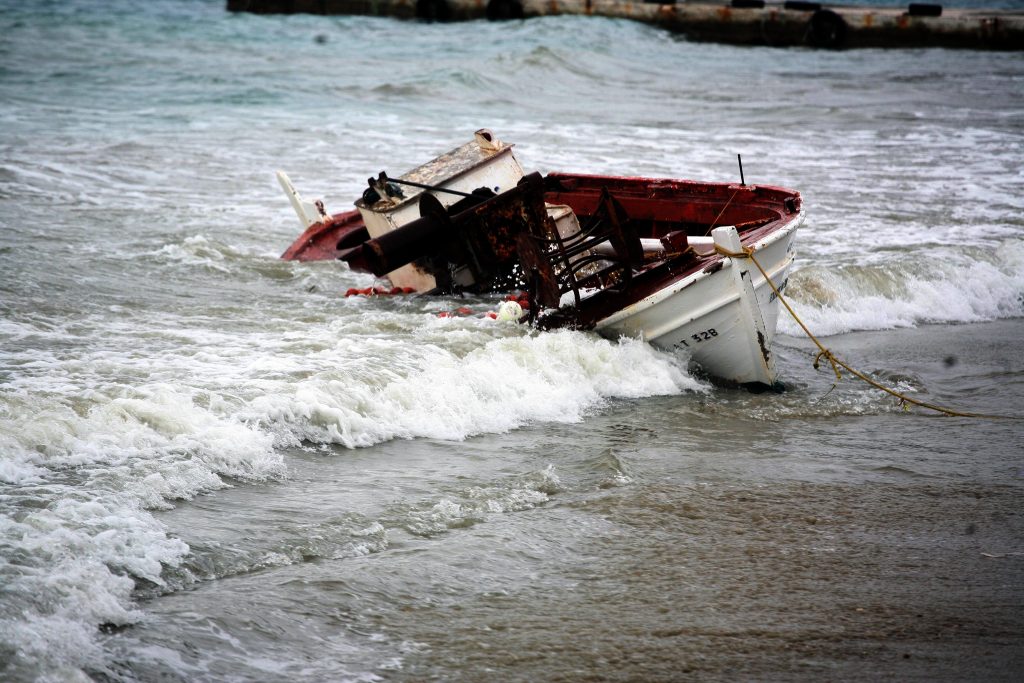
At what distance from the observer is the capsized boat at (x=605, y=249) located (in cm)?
807

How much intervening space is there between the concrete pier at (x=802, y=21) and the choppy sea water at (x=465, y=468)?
2308 cm

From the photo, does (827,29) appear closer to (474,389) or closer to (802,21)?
(802,21)

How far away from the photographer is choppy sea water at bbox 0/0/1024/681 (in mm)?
4652

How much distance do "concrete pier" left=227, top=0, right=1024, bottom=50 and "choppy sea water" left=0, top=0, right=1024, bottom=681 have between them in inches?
909

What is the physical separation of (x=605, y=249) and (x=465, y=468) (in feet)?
9.99

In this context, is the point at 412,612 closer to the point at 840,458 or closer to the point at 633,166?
the point at 840,458

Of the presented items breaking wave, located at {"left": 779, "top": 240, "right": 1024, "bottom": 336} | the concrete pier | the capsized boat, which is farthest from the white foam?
the concrete pier

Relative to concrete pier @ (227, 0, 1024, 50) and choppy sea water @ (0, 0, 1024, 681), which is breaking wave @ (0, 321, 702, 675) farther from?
concrete pier @ (227, 0, 1024, 50)

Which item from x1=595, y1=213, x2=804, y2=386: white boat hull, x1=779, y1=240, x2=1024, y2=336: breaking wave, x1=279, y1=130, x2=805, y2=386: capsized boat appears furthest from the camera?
x1=779, y1=240, x2=1024, y2=336: breaking wave

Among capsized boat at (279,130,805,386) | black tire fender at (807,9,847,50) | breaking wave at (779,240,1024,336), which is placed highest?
black tire fender at (807,9,847,50)

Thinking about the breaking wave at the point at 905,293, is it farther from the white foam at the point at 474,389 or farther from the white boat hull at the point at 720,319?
the white foam at the point at 474,389

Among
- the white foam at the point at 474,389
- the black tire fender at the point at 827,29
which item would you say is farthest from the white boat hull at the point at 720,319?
the black tire fender at the point at 827,29

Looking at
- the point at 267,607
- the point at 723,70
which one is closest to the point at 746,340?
the point at 267,607

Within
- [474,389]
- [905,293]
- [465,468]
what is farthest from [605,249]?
[905,293]
